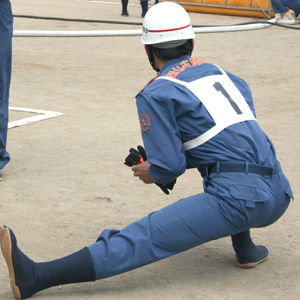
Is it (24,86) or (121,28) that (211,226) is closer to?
(24,86)

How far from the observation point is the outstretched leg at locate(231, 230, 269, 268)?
3.65 metres

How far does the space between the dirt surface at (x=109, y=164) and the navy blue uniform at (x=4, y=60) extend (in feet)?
0.86

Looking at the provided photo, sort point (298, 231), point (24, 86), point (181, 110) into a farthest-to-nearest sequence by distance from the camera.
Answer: point (24, 86)
point (298, 231)
point (181, 110)

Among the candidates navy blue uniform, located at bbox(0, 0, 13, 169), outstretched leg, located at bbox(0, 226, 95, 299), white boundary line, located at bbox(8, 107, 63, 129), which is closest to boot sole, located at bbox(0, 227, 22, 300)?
outstretched leg, located at bbox(0, 226, 95, 299)

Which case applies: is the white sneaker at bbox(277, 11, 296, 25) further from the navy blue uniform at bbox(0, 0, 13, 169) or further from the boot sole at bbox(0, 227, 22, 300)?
the boot sole at bbox(0, 227, 22, 300)

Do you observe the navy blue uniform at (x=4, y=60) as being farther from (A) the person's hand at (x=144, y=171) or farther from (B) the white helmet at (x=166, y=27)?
(A) the person's hand at (x=144, y=171)

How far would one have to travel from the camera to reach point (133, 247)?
3338 millimetres

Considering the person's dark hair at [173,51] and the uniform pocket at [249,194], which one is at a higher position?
the person's dark hair at [173,51]

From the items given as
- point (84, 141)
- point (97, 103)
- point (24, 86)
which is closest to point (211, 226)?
point (84, 141)

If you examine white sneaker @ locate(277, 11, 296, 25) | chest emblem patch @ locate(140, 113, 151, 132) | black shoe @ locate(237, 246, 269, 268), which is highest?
chest emblem patch @ locate(140, 113, 151, 132)

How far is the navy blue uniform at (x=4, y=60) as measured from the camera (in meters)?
4.87

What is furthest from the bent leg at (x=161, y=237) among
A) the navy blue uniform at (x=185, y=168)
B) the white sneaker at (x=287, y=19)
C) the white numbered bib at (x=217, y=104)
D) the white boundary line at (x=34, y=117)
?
the white sneaker at (x=287, y=19)

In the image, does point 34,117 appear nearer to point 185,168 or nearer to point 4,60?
point 4,60

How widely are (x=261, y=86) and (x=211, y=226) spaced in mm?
5362
